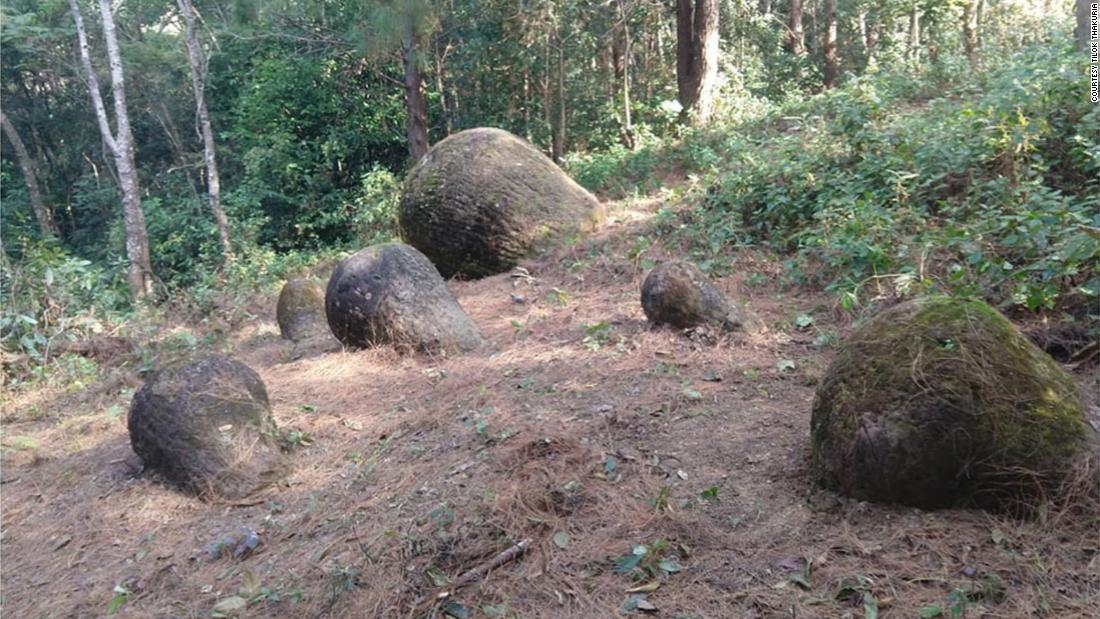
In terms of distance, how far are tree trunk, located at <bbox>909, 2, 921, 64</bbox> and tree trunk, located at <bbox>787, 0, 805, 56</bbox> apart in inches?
93.2

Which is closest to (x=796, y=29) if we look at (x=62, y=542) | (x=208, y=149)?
(x=208, y=149)

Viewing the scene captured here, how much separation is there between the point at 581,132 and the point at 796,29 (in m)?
5.46

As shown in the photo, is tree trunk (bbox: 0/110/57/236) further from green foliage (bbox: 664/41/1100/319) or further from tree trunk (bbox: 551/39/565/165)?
green foliage (bbox: 664/41/1100/319)

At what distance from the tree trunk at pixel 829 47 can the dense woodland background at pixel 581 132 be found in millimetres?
63

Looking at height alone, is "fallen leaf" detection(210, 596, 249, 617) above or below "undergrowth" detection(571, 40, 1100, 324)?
below

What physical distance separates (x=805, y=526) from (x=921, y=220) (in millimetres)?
3702

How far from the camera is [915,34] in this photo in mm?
15422

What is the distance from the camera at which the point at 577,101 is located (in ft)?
53.3

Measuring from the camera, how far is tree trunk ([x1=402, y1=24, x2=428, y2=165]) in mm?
Result: 14219

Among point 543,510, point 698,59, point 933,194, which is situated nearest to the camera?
point 543,510

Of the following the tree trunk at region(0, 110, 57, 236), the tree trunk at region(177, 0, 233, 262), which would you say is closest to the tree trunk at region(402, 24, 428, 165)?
the tree trunk at region(177, 0, 233, 262)

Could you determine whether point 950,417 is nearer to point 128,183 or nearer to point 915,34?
point 128,183

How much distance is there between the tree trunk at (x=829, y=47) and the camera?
15.2m

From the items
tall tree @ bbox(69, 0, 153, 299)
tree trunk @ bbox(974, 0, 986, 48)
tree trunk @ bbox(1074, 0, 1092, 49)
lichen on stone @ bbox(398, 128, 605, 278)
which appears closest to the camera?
tree trunk @ bbox(1074, 0, 1092, 49)
